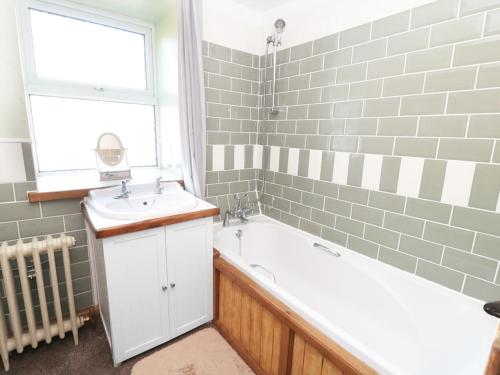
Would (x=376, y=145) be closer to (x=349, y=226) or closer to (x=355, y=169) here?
(x=355, y=169)

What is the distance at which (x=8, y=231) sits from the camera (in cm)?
145

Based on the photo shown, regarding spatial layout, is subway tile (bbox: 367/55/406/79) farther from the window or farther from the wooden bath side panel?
the window

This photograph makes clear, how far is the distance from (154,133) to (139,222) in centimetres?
116

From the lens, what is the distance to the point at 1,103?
4.23 ft

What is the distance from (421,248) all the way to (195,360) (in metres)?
1.48

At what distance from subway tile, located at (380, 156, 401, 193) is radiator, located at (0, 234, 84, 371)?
1.89 metres

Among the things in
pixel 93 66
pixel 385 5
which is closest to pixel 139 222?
pixel 93 66

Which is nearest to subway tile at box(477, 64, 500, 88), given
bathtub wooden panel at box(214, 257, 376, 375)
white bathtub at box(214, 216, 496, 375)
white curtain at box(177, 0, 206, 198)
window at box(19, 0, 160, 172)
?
white bathtub at box(214, 216, 496, 375)

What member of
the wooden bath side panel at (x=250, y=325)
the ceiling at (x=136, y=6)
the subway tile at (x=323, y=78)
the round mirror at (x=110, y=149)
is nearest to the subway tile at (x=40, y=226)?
the round mirror at (x=110, y=149)

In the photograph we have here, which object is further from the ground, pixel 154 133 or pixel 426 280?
pixel 154 133

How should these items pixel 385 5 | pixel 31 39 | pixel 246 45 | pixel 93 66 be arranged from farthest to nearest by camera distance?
pixel 246 45 < pixel 93 66 < pixel 31 39 < pixel 385 5

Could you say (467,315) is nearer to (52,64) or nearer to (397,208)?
(397,208)

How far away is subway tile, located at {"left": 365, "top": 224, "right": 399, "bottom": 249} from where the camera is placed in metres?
1.56

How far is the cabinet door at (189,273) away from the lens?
5.05 feet
